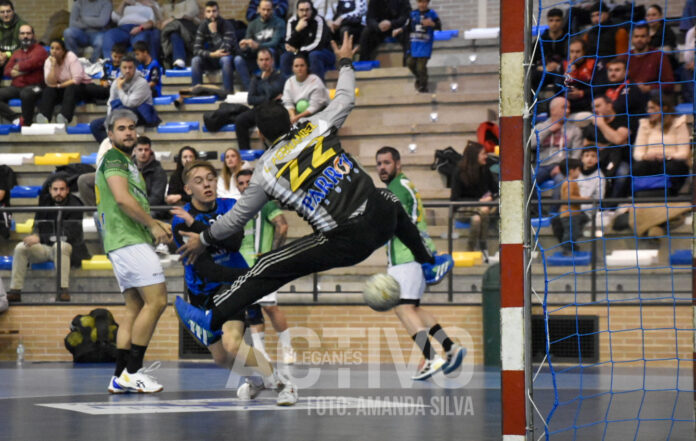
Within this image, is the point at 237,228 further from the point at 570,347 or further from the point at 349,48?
the point at 570,347

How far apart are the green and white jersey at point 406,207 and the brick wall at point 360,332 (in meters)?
2.32

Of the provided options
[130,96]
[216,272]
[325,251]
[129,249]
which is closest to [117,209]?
[129,249]

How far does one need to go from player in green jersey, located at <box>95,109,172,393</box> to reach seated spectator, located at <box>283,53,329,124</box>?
6.99m

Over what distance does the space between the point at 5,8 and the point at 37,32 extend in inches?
123

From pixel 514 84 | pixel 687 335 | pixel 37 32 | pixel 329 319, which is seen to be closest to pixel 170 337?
pixel 329 319

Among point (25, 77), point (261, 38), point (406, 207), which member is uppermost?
point (261, 38)

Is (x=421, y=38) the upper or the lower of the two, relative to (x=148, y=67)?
upper

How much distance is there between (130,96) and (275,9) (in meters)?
3.19

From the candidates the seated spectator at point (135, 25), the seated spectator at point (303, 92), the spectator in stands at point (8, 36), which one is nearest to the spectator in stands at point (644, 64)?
the seated spectator at point (303, 92)

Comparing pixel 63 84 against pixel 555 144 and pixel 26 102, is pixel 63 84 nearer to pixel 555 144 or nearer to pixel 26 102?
pixel 26 102

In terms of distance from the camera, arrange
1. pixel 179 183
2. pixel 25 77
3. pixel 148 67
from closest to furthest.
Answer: pixel 179 183
pixel 148 67
pixel 25 77

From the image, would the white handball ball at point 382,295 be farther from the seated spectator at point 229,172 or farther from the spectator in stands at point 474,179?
the seated spectator at point 229,172

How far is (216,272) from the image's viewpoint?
8.31 metres

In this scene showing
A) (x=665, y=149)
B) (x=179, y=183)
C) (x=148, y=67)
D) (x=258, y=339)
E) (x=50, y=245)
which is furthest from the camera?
(x=148, y=67)
